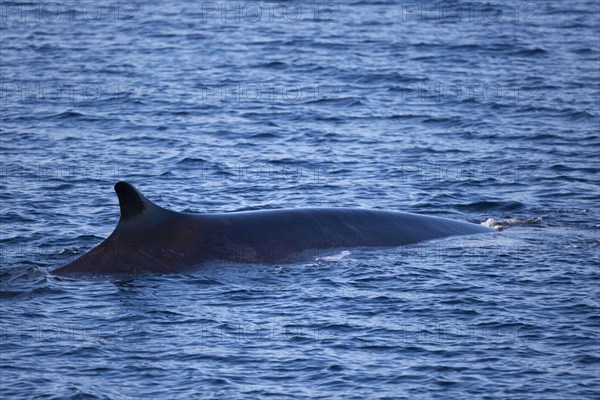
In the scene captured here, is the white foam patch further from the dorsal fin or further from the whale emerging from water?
the dorsal fin

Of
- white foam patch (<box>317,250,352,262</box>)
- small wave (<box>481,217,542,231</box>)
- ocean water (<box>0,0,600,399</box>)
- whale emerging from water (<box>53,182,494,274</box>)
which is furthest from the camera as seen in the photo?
small wave (<box>481,217,542,231</box>)

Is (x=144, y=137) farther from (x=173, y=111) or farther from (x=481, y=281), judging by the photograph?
(x=481, y=281)

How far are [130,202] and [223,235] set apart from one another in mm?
1803

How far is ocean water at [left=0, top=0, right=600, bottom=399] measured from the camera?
15094 mm

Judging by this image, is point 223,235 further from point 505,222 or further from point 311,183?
point 311,183

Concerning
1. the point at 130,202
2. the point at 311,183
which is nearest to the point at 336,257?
the point at 130,202

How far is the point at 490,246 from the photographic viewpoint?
67.1 feet

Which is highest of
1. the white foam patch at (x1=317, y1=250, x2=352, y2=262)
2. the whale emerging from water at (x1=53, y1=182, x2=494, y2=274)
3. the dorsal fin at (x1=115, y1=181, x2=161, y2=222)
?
the dorsal fin at (x1=115, y1=181, x2=161, y2=222)

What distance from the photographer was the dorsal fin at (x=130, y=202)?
17047 millimetres

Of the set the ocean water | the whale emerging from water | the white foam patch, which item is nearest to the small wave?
the ocean water

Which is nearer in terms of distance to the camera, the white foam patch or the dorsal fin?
the dorsal fin

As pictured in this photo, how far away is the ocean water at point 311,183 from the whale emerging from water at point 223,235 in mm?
297

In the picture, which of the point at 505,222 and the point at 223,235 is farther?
the point at 505,222

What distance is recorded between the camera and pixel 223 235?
18.2 meters
